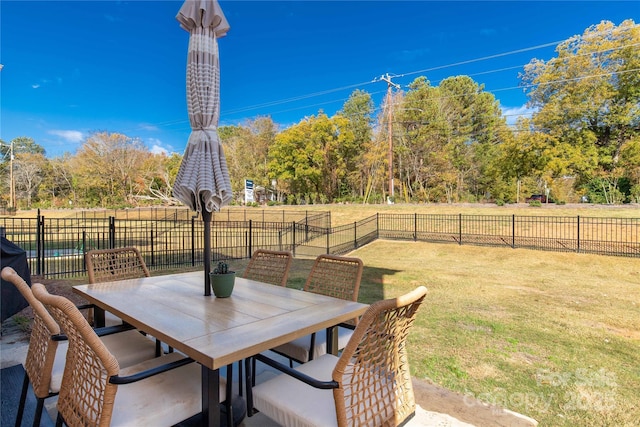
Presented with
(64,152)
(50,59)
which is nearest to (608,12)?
(50,59)

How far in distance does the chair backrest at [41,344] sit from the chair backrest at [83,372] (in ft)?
0.38

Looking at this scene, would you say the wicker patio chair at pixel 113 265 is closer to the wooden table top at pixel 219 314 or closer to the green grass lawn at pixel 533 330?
the wooden table top at pixel 219 314

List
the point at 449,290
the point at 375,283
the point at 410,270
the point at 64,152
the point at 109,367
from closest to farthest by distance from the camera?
the point at 109,367, the point at 449,290, the point at 375,283, the point at 410,270, the point at 64,152

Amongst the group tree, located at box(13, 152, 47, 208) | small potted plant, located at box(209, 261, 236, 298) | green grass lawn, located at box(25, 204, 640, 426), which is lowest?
green grass lawn, located at box(25, 204, 640, 426)

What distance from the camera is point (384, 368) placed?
4.62 ft

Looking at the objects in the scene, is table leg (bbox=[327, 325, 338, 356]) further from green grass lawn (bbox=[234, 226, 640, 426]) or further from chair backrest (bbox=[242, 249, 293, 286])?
green grass lawn (bbox=[234, 226, 640, 426])

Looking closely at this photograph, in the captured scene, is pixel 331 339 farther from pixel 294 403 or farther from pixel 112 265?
pixel 112 265

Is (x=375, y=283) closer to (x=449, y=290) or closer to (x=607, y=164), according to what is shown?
(x=449, y=290)

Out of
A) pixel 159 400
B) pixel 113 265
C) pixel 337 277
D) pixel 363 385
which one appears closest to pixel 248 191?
pixel 113 265

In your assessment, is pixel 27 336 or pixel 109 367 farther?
pixel 27 336

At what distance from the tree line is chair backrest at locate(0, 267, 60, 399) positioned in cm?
1938

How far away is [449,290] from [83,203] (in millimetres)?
35937

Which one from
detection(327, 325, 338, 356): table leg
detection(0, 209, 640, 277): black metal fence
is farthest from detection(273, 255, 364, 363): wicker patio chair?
detection(0, 209, 640, 277): black metal fence

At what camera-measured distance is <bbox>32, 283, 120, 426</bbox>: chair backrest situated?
1194 millimetres
